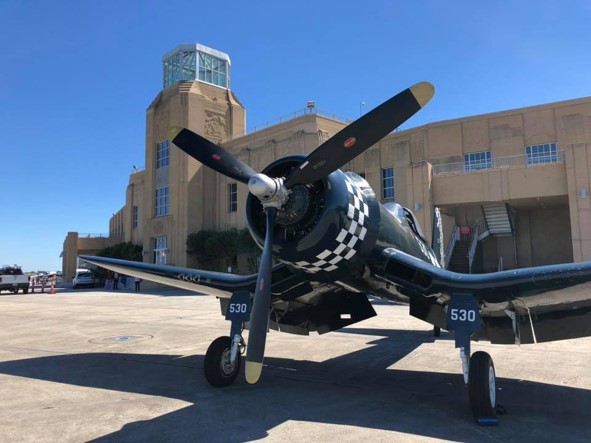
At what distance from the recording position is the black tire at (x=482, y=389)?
17.3ft

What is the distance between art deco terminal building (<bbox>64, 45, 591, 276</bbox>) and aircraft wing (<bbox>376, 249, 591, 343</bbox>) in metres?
22.5

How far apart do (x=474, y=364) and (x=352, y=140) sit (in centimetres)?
309

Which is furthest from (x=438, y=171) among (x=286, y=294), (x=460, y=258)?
(x=286, y=294)

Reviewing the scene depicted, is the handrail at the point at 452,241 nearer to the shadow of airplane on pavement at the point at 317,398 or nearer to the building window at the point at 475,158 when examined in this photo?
the building window at the point at 475,158

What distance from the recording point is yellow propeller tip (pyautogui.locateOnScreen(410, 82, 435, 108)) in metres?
5.17

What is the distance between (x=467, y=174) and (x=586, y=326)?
24.2 m

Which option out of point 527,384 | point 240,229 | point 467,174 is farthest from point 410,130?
point 527,384

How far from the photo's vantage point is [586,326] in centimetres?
655

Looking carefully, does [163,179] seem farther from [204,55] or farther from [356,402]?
[356,402]

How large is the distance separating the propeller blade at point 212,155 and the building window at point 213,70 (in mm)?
46605

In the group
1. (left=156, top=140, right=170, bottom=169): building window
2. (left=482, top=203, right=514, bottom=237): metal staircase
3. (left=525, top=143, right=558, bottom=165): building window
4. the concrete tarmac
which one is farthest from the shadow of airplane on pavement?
(left=156, top=140, right=170, bottom=169): building window

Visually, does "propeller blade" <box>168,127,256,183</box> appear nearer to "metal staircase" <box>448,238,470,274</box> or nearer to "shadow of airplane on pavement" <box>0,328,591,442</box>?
"shadow of airplane on pavement" <box>0,328,591,442</box>

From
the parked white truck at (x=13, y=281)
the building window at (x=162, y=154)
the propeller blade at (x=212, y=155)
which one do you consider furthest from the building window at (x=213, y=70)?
the propeller blade at (x=212, y=155)

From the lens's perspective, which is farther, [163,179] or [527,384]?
[163,179]
